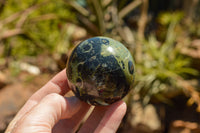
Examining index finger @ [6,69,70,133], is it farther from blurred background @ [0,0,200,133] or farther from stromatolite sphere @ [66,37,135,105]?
blurred background @ [0,0,200,133]

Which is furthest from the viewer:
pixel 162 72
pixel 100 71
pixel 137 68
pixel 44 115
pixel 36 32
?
pixel 36 32

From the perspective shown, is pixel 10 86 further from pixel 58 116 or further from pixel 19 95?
pixel 58 116

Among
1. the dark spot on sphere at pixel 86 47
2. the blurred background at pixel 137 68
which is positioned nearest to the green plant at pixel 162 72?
the blurred background at pixel 137 68

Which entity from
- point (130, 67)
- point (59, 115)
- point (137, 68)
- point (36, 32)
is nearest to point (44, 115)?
point (59, 115)

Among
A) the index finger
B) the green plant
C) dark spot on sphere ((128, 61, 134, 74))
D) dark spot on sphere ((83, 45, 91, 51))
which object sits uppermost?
dark spot on sphere ((83, 45, 91, 51))

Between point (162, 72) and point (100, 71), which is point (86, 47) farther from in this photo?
point (162, 72)

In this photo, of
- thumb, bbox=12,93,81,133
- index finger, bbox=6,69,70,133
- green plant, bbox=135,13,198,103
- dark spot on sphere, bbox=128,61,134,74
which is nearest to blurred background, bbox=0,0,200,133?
green plant, bbox=135,13,198,103
